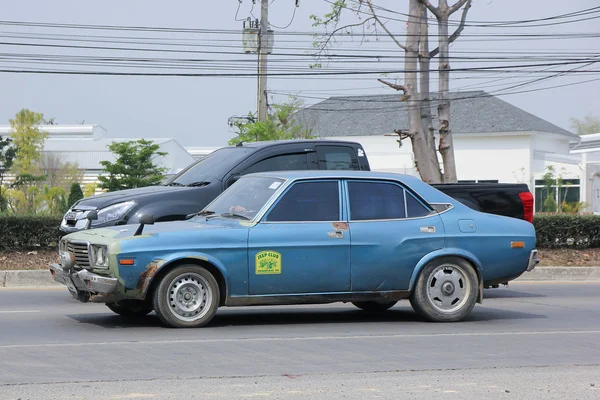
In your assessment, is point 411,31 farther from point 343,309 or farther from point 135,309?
point 135,309

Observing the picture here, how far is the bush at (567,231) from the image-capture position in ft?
62.4

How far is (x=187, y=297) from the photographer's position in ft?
31.0

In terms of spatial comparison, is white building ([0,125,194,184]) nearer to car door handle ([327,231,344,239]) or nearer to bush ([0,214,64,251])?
bush ([0,214,64,251])

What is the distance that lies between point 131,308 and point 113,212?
6.86 ft

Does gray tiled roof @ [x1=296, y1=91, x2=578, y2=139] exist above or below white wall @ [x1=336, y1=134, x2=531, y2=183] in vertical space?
above

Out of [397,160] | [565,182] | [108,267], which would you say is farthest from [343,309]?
[397,160]

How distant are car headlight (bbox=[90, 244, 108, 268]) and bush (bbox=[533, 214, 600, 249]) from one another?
37.7 feet

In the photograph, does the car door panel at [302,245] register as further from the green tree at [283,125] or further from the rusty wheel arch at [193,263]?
the green tree at [283,125]

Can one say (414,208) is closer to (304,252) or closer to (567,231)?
(304,252)

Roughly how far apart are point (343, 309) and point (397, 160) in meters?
43.8

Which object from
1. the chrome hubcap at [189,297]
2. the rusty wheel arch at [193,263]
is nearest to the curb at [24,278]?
the rusty wheel arch at [193,263]

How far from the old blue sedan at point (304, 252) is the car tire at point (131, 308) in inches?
0.8

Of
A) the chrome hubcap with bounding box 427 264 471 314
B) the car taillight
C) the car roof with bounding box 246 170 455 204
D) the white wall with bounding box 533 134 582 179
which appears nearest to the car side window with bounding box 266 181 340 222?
the car roof with bounding box 246 170 455 204

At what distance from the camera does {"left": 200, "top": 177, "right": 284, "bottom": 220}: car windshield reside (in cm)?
995
